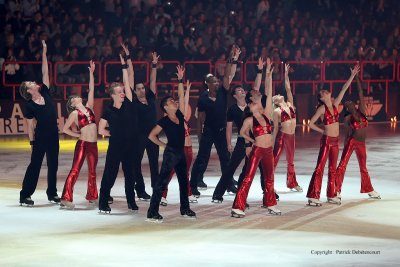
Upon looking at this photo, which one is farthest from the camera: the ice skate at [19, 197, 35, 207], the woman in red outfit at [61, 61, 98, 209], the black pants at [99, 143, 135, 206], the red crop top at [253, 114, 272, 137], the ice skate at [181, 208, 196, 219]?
the ice skate at [19, 197, 35, 207]

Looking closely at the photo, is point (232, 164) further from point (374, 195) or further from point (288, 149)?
point (374, 195)

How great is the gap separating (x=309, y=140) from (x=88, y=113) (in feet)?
39.2

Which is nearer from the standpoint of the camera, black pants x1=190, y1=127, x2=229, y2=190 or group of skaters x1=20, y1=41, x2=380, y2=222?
group of skaters x1=20, y1=41, x2=380, y2=222

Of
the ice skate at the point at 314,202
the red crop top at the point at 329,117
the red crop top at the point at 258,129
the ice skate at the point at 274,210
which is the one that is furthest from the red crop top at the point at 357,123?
the ice skate at the point at 274,210

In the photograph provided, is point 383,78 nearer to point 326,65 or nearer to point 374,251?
point 326,65

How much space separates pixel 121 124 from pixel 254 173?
208 centimetres

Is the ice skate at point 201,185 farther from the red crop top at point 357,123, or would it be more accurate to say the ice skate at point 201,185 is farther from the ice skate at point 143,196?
the red crop top at point 357,123

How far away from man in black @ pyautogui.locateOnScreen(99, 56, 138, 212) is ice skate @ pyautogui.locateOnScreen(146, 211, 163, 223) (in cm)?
94

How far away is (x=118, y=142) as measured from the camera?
1454cm

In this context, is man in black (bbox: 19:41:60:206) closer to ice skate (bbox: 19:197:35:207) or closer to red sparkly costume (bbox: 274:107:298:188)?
ice skate (bbox: 19:197:35:207)

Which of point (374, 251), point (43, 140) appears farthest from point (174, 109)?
point (374, 251)

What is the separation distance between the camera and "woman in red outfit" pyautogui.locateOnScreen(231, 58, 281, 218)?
14.1 metres

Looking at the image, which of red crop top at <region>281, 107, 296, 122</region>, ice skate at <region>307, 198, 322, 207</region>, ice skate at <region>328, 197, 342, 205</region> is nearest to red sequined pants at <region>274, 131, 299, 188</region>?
red crop top at <region>281, 107, 296, 122</region>

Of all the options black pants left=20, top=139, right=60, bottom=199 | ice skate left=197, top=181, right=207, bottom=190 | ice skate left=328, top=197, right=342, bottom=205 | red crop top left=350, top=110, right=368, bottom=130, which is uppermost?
red crop top left=350, top=110, right=368, bottom=130
